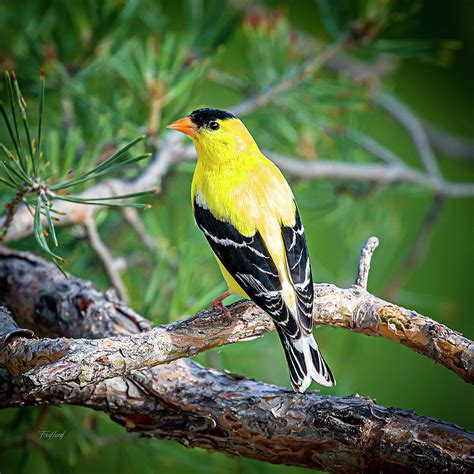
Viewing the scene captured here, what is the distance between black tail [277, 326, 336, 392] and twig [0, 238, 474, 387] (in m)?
0.07

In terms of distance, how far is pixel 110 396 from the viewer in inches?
32.1

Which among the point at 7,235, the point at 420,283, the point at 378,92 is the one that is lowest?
the point at 420,283

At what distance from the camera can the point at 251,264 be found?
986 millimetres

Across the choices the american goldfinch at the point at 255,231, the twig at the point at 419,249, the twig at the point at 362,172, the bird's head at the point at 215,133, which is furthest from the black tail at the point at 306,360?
the twig at the point at 419,249

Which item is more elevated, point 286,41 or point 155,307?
point 286,41

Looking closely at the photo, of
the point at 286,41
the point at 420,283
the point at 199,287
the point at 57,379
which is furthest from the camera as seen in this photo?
the point at 420,283

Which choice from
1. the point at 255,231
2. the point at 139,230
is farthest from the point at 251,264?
the point at 139,230

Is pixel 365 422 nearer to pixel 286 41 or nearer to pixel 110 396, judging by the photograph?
pixel 110 396

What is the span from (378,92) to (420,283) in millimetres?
965

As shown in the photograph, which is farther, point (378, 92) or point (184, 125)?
point (378, 92)

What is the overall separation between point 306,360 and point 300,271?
13 cm

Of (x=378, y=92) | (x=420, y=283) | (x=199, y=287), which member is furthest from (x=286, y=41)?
(x=420, y=283)

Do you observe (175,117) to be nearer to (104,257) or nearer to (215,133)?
(215,133)

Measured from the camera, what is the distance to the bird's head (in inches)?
46.3
